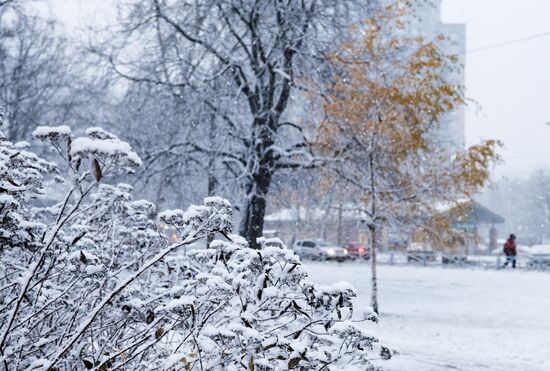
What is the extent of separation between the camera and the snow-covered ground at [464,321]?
8.62 metres

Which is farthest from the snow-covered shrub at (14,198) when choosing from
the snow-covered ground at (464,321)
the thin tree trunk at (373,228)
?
the thin tree trunk at (373,228)

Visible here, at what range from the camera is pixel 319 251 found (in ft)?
115

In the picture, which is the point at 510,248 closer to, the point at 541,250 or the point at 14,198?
the point at 541,250

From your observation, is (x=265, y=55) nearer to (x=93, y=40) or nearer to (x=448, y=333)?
(x=93, y=40)

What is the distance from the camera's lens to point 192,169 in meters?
14.7

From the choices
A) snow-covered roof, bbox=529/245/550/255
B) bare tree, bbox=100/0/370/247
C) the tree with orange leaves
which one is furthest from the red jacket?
bare tree, bbox=100/0/370/247

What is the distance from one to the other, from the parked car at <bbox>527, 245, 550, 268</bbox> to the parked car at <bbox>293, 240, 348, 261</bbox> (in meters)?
10.2

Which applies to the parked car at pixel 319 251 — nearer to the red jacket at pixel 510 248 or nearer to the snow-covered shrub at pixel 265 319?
the red jacket at pixel 510 248

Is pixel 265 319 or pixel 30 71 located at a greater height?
pixel 30 71

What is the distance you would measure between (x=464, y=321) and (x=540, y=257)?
19.8m

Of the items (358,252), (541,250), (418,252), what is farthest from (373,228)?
(358,252)

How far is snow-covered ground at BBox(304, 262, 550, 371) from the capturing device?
8.62m

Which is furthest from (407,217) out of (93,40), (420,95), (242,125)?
(93,40)

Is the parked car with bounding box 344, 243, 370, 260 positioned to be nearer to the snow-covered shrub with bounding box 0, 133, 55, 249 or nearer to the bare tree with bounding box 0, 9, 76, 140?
the bare tree with bounding box 0, 9, 76, 140
